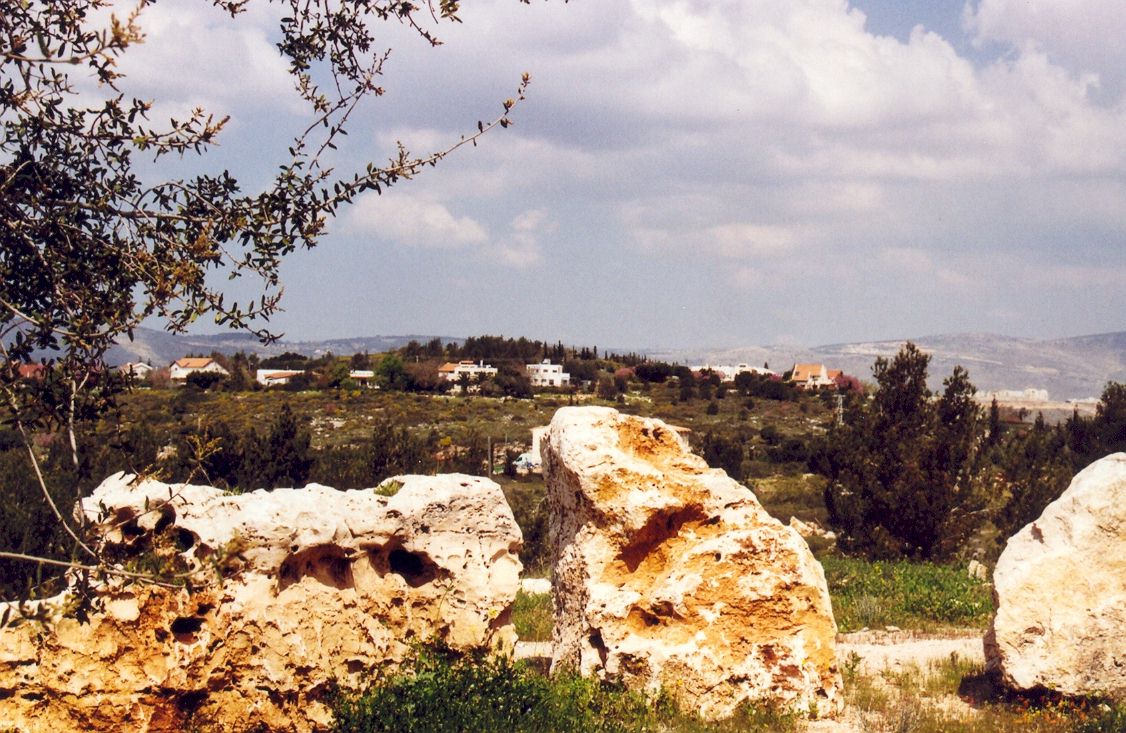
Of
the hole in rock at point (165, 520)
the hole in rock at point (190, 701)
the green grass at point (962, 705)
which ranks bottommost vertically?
the green grass at point (962, 705)

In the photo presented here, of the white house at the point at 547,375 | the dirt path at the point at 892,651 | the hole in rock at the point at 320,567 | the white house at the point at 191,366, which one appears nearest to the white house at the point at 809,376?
the white house at the point at 547,375

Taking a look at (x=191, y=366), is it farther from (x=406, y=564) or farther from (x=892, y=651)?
(x=406, y=564)

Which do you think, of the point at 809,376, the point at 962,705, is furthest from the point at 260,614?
the point at 809,376

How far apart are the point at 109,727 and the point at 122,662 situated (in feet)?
1.77

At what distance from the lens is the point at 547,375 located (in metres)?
99.8

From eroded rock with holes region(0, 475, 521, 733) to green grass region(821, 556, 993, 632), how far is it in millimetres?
7340

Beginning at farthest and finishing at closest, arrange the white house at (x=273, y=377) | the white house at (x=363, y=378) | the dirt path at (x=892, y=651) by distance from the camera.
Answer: the white house at (x=363, y=378)
the white house at (x=273, y=377)
the dirt path at (x=892, y=651)

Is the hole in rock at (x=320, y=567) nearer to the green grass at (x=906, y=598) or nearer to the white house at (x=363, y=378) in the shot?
the green grass at (x=906, y=598)

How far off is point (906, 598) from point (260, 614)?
1133 cm

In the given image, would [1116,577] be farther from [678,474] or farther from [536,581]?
[536,581]

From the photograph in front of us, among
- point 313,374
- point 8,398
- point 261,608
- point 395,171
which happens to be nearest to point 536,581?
point 261,608

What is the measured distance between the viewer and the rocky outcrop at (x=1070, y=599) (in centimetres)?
1046

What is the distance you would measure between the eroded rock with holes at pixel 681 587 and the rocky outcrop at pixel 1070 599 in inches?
71.9

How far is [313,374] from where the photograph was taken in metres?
92.1
